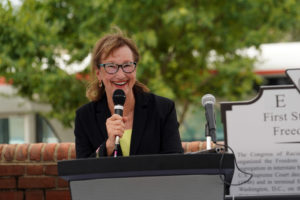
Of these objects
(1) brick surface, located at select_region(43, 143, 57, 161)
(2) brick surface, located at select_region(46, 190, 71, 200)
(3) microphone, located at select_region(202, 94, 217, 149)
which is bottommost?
(2) brick surface, located at select_region(46, 190, 71, 200)

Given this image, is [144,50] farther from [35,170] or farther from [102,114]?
[102,114]

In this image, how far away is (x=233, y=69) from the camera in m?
11.9

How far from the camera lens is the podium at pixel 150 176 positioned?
2.20 metres

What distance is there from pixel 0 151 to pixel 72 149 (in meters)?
0.52

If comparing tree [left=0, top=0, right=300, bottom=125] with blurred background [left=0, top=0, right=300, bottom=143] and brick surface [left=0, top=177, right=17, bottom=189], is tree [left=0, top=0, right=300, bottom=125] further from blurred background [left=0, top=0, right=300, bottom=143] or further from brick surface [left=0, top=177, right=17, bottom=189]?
brick surface [left=0, top=177, right=17, bottom=189]

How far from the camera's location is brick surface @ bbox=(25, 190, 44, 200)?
411 centimetres

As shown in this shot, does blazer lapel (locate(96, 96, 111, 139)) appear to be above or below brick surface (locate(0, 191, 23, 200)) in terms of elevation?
above

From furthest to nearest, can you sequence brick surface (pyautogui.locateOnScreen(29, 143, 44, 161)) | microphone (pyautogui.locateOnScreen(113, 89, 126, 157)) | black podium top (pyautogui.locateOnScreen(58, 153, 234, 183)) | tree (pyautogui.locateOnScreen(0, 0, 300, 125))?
tree (pyautogui.locateOnScreen(0, 0, 300, 125)), brick surface (pyautogui.locateOnScreen(29, 143, 44, 161)), microphone (pyautogui.locateOnScreen(113, 89, 126, 157)), black podium top (pyautogui.locateOnScreen(58, 153, 234, 183))

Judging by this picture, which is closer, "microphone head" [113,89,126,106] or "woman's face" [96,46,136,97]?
"microphone head" [113,89,126,106]

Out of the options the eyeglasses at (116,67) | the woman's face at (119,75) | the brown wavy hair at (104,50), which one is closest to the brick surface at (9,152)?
the brown wavy hair at (104,50)

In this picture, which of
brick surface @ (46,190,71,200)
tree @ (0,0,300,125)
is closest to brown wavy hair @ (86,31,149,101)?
brick surface @ (46,190,71,200)

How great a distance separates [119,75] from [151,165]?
2.58ft

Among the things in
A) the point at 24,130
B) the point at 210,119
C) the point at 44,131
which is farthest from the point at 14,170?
the point at 44,131

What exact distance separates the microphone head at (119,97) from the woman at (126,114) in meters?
0.10
